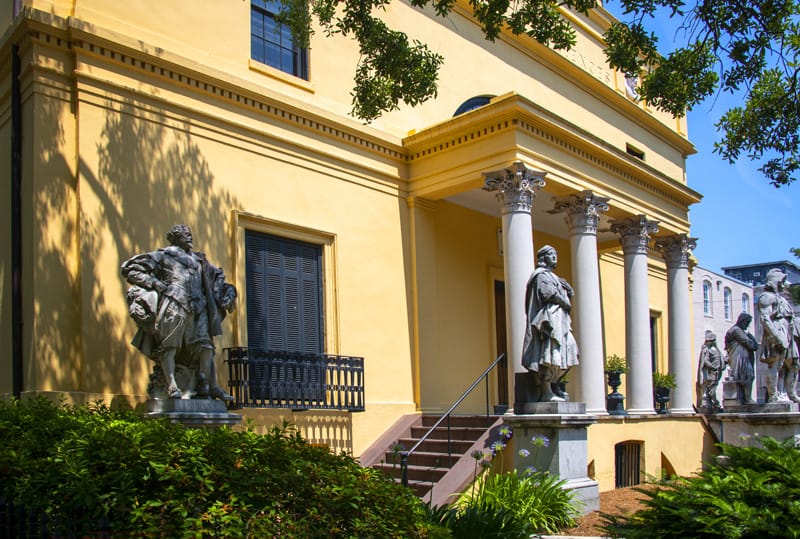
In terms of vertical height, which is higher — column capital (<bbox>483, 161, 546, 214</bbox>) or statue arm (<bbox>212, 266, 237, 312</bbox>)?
column capital (<bbox>483, 161, 546, 214</bbox>)

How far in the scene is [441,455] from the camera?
1231 cm

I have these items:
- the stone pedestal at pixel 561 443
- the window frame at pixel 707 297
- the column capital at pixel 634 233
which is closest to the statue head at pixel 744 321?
the column capital at pixel 634 233

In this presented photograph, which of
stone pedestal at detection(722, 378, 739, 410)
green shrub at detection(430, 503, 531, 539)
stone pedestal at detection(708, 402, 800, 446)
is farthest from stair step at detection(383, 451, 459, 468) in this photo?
stone pedestal at detection(722, 378, 739, 410)

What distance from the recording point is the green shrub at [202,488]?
15.4 ft

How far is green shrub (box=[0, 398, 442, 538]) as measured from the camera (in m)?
4.71

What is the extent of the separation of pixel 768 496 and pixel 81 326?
7739 mm

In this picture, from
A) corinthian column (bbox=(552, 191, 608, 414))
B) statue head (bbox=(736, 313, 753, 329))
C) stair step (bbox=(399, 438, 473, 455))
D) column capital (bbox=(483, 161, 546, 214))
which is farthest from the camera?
statue head (bbox=(736, 313, 753, 329))

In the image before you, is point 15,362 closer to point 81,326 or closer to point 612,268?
point 81,326

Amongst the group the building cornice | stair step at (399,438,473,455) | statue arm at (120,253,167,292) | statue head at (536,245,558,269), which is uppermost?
the building cornice

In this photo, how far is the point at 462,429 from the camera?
42.8ft

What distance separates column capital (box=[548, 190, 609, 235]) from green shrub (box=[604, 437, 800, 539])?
26.0ft

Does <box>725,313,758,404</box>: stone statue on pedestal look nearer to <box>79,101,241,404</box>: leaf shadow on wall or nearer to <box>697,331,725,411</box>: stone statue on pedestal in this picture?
<box>697,331,725,411</box>: stone statue on pedestal

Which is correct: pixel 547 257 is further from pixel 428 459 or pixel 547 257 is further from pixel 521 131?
pixel 428 459

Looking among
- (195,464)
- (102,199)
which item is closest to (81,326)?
(102,199)
